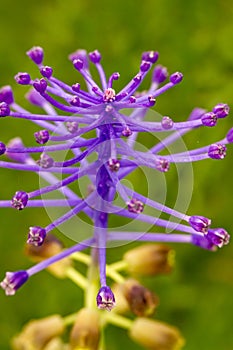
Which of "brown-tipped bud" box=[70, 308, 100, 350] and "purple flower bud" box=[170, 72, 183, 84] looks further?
"brown-tipped bud" box=[70, 308, 100, 350]

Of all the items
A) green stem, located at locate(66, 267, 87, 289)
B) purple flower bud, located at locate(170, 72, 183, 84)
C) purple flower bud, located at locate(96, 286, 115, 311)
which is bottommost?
purple flower bud, located at locate(96, 286, 115, 311)

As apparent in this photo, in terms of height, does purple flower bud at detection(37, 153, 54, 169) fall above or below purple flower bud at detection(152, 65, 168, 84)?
below

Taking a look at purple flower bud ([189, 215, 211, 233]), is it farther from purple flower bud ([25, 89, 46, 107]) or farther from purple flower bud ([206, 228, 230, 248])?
purple flower bud ([25, 89, 46, 107])

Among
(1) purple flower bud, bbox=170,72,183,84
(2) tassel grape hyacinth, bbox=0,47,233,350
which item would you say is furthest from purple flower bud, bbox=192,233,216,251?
(1) purple flower bud, bbox=170,72,183,84

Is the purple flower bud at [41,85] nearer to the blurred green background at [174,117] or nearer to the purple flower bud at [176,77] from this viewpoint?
the purple flower bud at [176,77]

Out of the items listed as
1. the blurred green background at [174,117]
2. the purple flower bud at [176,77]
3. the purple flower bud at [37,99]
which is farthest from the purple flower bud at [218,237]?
the blurred green background at [174,117]

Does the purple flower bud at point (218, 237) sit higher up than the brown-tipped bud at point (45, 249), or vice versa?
the brown-tipped bud at point (45, 249)

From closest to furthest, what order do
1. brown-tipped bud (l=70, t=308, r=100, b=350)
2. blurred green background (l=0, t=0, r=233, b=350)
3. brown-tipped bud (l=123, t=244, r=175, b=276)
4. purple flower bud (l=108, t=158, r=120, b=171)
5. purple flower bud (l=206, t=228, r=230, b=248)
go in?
1. purple flower bud (l=108, t=158, r=120, b=171)
2. purple flower bud (l=206, t=228, r=230, b=248)
3. brown-tipped bud (l=70, t=308, r=100, b=350)
4. brown-tipped bud (l=123, t=244, r=175, b=276)
5. blurred green background (l=0, t=0, r=233, b=350)
